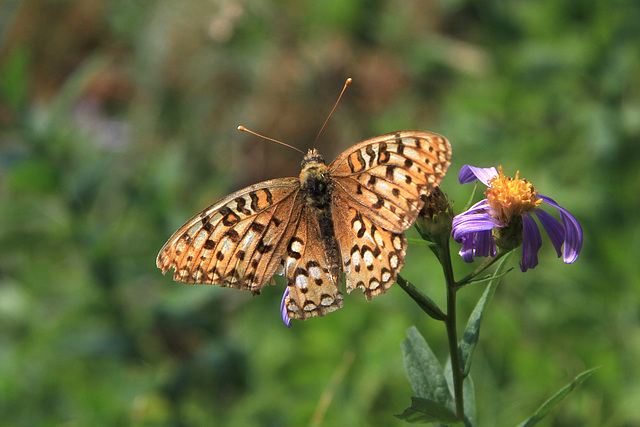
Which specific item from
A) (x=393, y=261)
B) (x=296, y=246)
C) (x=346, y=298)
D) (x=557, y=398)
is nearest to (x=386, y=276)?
(x=393, y=261)

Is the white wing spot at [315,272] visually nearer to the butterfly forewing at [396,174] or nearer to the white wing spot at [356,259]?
the white wing spot at [356,259]

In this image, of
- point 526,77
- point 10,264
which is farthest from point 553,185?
point 10,264

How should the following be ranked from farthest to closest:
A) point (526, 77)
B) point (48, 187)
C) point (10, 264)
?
point (10, 264) → point (526, 77) → point (48, 187)

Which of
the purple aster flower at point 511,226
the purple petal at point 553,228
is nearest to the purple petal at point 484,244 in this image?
the purple aster flower at point 511,226

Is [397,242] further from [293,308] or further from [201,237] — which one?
[201,237]

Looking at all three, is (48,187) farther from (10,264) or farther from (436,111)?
(436,111)

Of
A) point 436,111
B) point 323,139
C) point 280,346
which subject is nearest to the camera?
point 280,346
